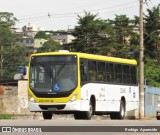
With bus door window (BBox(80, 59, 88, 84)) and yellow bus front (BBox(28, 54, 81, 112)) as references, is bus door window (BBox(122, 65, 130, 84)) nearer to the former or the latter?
bus door window (BBox(80, 59, 88, 84))

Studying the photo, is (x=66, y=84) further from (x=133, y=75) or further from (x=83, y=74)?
(x=133, y=75)

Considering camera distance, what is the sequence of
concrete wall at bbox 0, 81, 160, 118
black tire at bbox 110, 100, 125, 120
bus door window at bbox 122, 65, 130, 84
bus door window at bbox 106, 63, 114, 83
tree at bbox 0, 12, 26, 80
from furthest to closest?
1. tree at bbox 0, 12, 26, 80
2. concrete wall at bbox 0, 81, 160, 118
3. bus door window at bbox 122, 65, 130, 84
4. black tire at bbox 110, 100, 125, 120
5. bus door window at bbox 106, 63, 114, 83

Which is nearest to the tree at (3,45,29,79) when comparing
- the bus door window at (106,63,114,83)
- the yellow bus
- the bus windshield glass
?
the bus door window at (106,63,114,83)

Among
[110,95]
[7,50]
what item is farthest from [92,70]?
[7,50]

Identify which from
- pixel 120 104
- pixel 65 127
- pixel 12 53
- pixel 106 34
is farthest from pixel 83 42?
pixel 65 127

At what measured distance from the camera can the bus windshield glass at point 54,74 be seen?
32.3 meters

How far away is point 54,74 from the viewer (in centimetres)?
3247

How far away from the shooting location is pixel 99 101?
3488 cm

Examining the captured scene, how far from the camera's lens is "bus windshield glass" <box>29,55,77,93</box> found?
1272 inches

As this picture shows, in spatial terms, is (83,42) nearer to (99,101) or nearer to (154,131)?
(99,101)

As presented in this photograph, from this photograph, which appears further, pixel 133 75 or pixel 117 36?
pixel 117 36

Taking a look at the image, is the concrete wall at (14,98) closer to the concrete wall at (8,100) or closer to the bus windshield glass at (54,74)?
the concrete wall at (8,100)

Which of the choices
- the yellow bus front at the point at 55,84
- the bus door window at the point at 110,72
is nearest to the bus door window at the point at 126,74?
the bus door window at the point at 110,72

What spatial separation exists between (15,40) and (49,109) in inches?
4521
